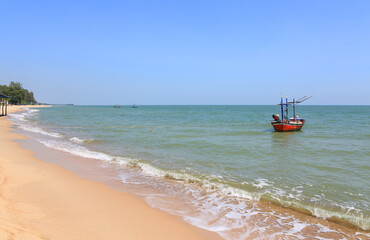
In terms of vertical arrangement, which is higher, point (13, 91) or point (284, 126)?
point (13, 91)

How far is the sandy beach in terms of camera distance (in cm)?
425

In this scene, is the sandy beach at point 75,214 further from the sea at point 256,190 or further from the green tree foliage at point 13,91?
the green tree foliage at point 13,91

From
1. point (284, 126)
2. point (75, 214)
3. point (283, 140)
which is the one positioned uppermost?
point (284, 126)

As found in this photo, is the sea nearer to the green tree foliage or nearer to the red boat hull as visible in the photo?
the red boat hull

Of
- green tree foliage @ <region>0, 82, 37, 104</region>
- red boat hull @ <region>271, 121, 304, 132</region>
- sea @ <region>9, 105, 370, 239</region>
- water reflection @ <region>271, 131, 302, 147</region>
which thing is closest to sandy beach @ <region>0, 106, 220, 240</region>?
sea @ <region>9, 105, 370, 239</region>

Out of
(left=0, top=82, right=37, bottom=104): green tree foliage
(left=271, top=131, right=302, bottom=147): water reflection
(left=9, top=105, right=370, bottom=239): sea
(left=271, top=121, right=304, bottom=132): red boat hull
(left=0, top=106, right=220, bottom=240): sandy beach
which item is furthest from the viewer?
(left=0, top=82, right=37, bottom=104): green tree foliage

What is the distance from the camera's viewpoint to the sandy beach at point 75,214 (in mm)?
4250

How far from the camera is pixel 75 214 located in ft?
16.6

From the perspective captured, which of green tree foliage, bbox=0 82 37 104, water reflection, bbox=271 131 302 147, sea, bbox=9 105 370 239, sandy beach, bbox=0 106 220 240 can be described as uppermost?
Answer: green tree foliage, bbox=0 82 37 104

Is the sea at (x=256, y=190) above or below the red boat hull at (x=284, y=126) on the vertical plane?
below

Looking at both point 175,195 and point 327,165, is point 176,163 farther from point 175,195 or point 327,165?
point 327,165

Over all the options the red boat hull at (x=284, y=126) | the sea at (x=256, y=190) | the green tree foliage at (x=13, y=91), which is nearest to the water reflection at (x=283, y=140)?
the red boat hull at (x=284, y=126)

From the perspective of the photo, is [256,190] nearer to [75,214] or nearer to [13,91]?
[75,214]

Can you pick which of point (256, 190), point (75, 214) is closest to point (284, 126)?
point (256, 190)
